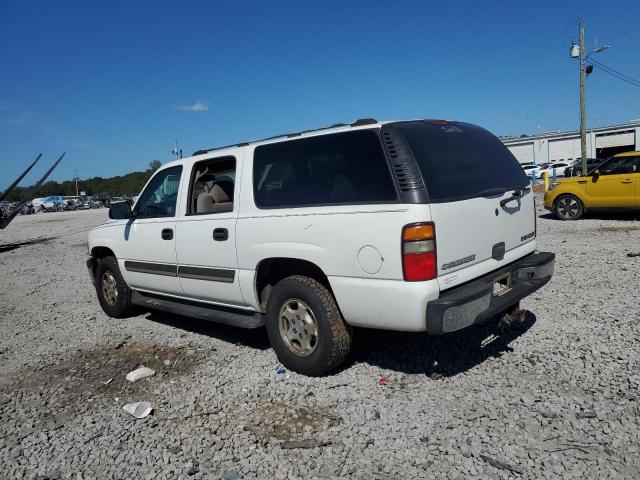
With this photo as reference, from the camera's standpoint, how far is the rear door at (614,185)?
1096 cm

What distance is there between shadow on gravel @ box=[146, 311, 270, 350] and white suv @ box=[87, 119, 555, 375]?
1.62ft

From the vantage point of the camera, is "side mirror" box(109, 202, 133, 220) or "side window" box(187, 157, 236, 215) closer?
"side window" box(187, 157, 236, 215)

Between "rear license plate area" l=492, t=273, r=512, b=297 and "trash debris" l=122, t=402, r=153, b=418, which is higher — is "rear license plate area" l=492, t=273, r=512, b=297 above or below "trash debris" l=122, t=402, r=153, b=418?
above

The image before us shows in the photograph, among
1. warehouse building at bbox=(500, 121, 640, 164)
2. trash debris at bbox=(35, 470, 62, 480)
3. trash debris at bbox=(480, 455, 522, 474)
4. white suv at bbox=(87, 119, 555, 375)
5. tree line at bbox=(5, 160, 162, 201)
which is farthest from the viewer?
tree line at bbox=(5, 160, 162, 201)

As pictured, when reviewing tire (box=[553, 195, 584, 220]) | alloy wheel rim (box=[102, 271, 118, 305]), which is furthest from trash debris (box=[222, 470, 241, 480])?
tire (box=[553, 195, 584, 220])

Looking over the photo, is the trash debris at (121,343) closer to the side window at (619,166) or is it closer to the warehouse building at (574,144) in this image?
the side window at (619,166)

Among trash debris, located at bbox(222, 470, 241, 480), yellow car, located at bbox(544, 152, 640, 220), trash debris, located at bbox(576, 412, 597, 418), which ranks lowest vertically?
trash debris, located at bbox(222, 470, 241, 480)

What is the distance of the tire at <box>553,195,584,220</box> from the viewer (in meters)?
12.1

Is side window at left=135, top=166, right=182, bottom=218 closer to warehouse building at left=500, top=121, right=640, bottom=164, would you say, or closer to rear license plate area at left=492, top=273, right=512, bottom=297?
rear license plate area at left=492, top=273, right=512, bottom=297

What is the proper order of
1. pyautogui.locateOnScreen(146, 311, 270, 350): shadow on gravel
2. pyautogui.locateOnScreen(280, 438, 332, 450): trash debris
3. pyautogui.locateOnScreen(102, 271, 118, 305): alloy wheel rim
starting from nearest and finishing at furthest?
pyautogui.locateOnScreen(280, 438, 332, 450): trash debris, pyautogui.locateOnScreen(146, 311, 270, 350): shadow on gravel, pyautogui.locateOnScreen(102, 271, 118, 305): alloy wheel rim

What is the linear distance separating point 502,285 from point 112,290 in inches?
184

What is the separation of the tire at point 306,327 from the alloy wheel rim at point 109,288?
292 centimetres

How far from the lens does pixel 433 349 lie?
423 cm

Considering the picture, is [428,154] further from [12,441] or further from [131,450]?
[12,441]
